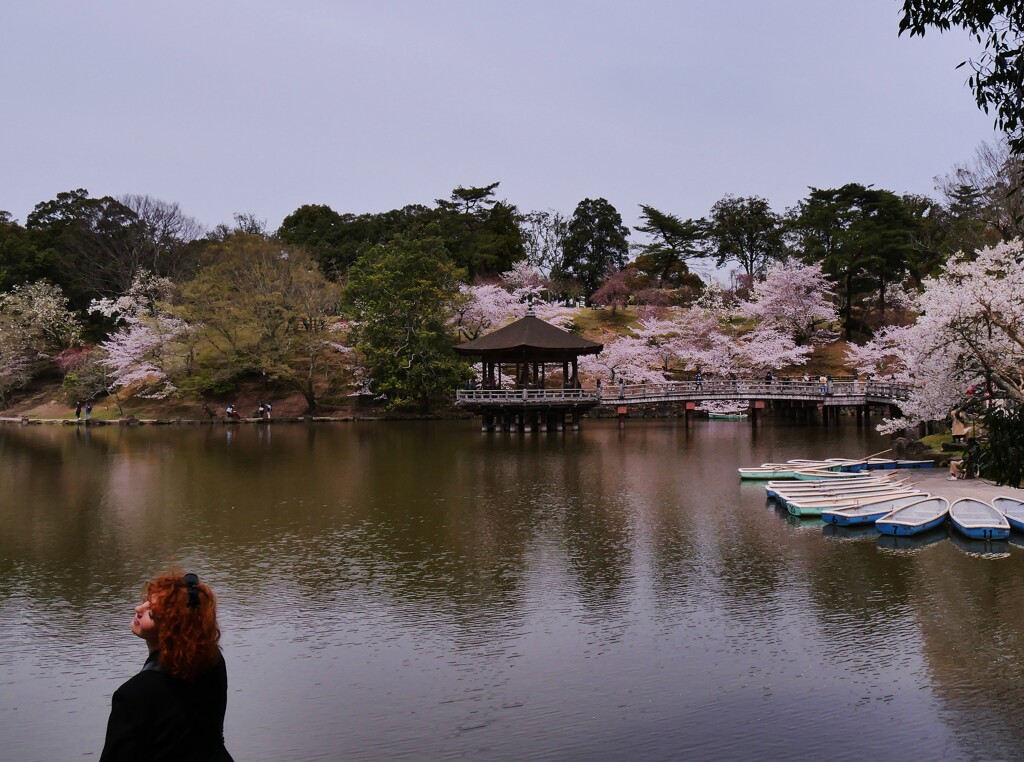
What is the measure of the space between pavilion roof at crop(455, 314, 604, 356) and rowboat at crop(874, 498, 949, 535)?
1012 inches

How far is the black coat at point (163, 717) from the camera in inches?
167

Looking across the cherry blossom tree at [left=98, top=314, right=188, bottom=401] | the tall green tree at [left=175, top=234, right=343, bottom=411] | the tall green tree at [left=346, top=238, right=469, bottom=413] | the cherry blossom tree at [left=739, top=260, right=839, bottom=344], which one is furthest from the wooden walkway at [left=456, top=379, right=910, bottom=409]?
the cherry blossom tree at [left=98, top=314, right=188, bottom=401]

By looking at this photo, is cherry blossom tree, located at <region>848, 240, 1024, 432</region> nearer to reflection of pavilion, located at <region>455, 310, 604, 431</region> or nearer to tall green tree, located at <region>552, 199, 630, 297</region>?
reflection of pavilion, located at <region>455, 310, 604, 431</region>

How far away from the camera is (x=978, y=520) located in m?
18.7

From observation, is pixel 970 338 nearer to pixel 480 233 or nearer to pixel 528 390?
pixel 528 390

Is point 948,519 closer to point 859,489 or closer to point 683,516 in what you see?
point 859,489

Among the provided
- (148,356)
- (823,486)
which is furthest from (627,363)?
(823,486)

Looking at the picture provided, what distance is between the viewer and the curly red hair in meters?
4.30

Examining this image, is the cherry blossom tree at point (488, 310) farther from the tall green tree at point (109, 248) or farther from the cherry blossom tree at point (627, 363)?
the tall green tree at point (109, 248)

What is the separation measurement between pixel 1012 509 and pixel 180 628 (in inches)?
764

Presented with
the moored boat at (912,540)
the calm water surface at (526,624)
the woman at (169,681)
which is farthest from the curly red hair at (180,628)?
the moored boat at (912,540)

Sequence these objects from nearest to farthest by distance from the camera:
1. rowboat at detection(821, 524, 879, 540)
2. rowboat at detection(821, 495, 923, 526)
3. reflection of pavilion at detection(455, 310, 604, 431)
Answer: rowboat at detection(821, 524, 879, 540) < rowboat at detection(821, 495, 923, 526) < reflection of pavilion at detection(455, 310, 604, 431)

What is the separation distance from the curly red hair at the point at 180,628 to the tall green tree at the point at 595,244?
75904 millimetres

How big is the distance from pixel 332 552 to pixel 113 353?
4413cm
